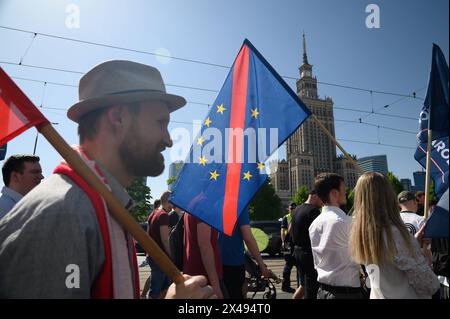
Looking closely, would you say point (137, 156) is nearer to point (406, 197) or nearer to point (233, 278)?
point (233, 278)

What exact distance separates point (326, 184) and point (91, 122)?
2626 mm

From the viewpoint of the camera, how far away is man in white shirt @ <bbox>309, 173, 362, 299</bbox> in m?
2.96

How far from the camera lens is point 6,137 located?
1477 millimetres

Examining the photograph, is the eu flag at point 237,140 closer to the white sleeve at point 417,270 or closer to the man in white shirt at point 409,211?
the white sleeve at point 417,270

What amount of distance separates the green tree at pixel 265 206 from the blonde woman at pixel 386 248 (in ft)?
187

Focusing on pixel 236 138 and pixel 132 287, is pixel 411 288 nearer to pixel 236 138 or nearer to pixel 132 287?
pixel 236 138

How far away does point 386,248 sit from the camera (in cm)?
232

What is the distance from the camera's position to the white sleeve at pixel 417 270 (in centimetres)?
222

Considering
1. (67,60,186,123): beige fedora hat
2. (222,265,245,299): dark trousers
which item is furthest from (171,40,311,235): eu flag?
(67,60,186,123): beige fedora hat

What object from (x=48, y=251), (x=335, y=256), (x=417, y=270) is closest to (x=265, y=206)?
(x=335, y=256)

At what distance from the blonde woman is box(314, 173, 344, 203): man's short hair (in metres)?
0.74

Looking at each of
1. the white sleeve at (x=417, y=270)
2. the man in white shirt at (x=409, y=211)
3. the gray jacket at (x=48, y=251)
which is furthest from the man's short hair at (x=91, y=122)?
Answer: the man in white shirt at (x=409, y=211)

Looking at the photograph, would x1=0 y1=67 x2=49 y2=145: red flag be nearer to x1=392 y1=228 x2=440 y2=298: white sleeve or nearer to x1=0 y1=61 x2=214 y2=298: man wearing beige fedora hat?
x1=0 y1=61 x2=214 y2=298: man wearing beige fedora hat
